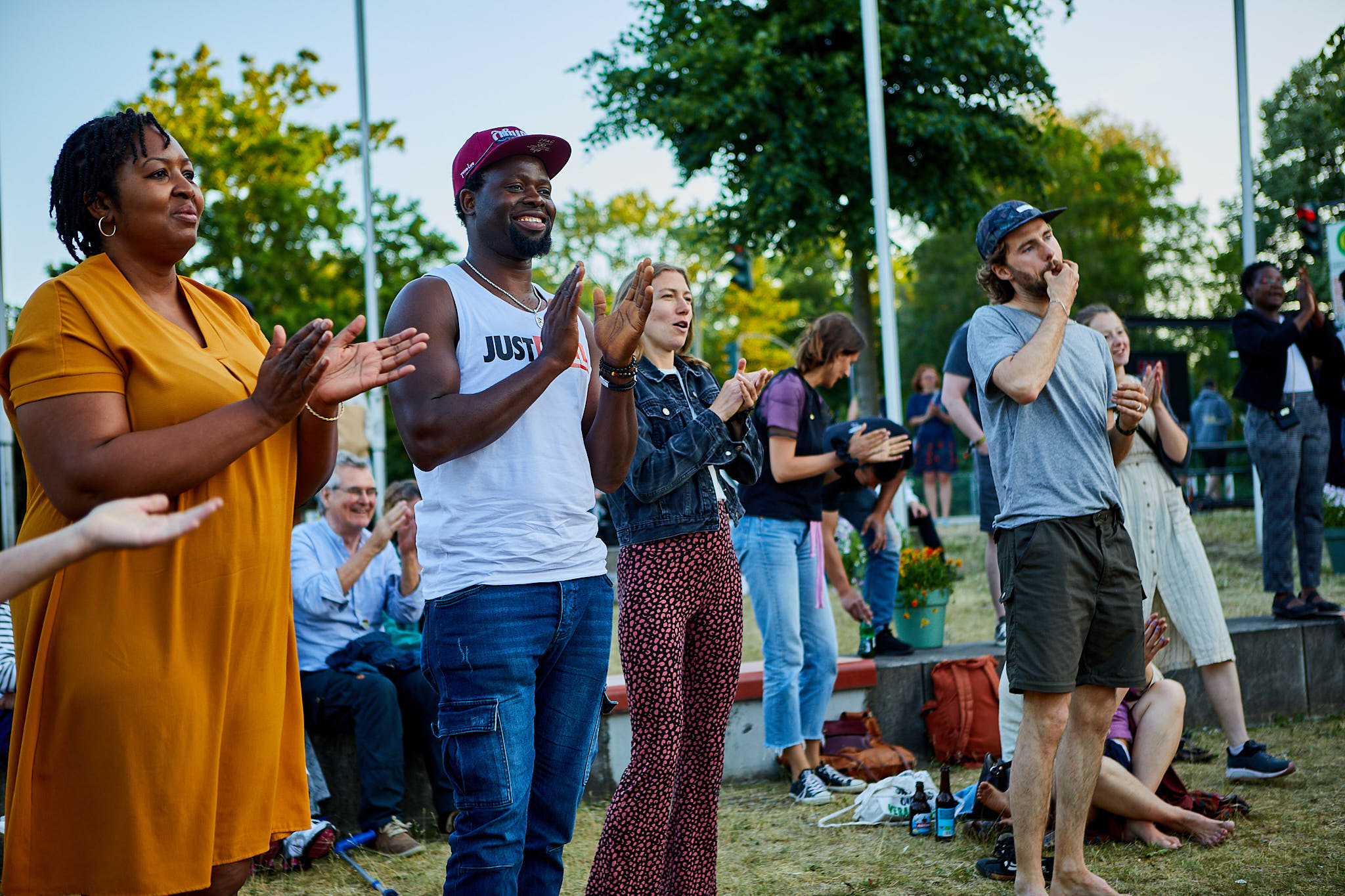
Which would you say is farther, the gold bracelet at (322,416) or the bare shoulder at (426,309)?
the bare shoulder at (426,309)

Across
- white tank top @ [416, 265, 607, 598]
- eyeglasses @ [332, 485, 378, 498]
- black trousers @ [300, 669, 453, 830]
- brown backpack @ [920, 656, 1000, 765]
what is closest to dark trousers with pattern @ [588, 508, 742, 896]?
white tank top @ [416, 265, 607, 598]

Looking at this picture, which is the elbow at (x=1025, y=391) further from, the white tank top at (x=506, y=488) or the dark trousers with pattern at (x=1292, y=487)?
the dark trousers with pattern at (x=1292, y=487)

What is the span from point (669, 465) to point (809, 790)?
2311 mm

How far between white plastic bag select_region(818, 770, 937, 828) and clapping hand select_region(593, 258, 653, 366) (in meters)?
2.80

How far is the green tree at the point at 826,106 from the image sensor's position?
53.6 ft

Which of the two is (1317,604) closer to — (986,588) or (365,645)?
(986,588)

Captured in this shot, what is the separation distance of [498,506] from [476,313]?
1.48 feet

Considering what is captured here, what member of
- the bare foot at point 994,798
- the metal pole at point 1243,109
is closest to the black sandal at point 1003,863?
the bare foot at point 994,798

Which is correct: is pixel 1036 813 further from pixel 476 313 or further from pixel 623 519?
pixel 476 313

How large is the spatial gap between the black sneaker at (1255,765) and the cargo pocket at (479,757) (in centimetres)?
379

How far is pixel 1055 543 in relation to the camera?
3404 millimetres

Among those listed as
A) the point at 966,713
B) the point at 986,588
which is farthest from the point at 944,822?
the point at 986,588

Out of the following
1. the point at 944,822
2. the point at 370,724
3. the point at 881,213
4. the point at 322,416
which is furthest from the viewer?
the point at 881,213

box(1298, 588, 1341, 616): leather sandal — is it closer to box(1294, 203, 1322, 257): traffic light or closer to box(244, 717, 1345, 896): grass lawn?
box(244, 717, 1345, 896): grass lawn
